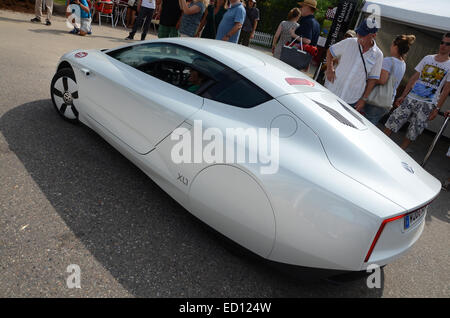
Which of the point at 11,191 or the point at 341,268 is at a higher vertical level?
the point at 341,268

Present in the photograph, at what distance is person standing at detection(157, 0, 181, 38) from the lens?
6215 millimetres

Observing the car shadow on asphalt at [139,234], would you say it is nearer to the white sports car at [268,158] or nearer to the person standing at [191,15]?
the white sports car at [268,158]

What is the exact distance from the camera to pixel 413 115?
5.20 m

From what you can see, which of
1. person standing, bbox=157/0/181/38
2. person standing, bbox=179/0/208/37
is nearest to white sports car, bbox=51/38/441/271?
person standing, bbox=179/0/208/37

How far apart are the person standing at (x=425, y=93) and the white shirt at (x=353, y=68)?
1605 millimetres

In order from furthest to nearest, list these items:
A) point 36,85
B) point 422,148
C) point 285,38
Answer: point 422,148
point 285,38
point 36,85

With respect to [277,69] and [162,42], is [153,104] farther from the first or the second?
[277,69]

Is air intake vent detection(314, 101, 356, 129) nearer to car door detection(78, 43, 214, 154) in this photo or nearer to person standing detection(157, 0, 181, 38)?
car door detection(78, 43, 214, 154)

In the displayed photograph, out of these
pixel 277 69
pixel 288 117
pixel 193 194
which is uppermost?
pixel 277 69

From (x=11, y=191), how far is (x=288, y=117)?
7.06 feet

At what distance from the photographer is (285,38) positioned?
6.03 metres

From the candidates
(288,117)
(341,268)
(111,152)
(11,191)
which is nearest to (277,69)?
(288,117)

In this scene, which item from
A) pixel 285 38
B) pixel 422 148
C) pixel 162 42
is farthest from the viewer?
pixel 422 148

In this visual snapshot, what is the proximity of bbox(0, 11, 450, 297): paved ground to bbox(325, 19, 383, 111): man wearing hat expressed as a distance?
1731 millimetres
